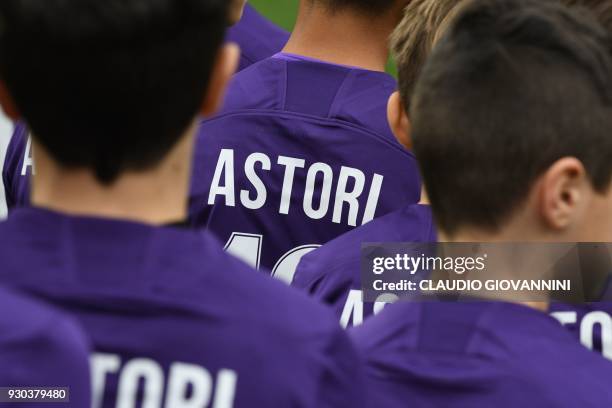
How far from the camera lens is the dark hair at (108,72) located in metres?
1.30

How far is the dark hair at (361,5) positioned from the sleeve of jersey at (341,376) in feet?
4.74

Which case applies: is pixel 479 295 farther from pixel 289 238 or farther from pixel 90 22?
pixel 289 238

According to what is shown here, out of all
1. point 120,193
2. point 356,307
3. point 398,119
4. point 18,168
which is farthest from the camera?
point 18,168

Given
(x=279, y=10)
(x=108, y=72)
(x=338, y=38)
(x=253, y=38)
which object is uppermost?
(x=279, y=10)

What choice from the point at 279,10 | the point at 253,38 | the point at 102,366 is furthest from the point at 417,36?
the point at 279,10

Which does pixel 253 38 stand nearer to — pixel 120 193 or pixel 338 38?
pixel 338 38

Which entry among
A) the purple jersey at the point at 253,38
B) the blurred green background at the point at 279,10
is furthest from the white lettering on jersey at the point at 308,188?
the blurred green background at the point at 279,10

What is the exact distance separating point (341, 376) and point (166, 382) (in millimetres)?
194

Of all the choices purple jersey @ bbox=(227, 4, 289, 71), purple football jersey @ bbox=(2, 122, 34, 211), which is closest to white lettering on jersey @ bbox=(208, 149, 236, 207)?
purple football jersey @ bbox=(2, 122, 34, 211)

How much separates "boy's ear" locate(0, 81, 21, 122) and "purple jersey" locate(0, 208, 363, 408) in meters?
0.15

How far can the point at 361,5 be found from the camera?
2.72m

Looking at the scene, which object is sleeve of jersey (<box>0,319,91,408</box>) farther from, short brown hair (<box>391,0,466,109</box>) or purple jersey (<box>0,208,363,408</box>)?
short brown hair (<box>391,0,466,109</box>)

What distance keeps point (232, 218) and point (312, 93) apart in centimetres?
32

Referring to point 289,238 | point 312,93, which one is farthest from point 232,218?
point 312,93
